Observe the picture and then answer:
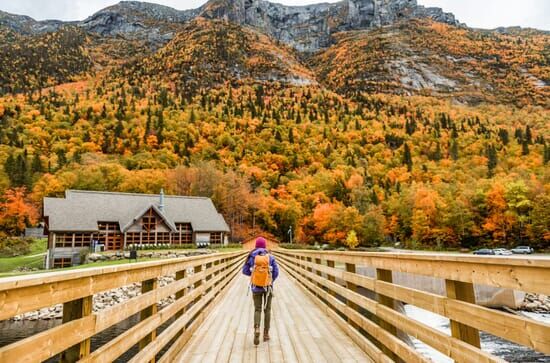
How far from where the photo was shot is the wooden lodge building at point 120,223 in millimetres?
40844

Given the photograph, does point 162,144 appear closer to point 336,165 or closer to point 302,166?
point 302,166

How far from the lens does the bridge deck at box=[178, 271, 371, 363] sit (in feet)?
17.2

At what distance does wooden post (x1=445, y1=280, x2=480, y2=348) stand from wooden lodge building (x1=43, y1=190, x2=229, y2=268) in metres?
43.9

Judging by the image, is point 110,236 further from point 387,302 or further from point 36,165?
point 387,302

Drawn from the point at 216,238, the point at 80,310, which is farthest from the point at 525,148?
the point at 80,310

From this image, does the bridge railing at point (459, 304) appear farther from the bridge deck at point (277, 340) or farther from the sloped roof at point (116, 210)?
the sloped roof at point (116, 210)

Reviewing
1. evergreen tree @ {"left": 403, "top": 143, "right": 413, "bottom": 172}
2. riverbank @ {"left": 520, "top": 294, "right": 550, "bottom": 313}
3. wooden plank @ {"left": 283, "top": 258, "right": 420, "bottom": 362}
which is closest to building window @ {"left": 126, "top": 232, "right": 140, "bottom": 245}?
riverbank @ {"left": 520, "top": 294, "right": 550, "bottom": 313}

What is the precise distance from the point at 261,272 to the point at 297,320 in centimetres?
197

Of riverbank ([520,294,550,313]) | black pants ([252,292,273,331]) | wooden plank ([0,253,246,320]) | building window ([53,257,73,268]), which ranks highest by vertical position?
wooden plank ([0,253,246,320])

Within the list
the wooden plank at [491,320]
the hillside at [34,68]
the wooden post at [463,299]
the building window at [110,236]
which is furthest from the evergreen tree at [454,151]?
the hillside at [34,68]

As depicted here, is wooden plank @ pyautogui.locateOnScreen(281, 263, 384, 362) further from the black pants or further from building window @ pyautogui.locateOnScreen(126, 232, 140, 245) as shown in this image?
building window @ pyautogui.locateOnScreen(126, 232, 140, 245)

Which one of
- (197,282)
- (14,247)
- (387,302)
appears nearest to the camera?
(387,302)

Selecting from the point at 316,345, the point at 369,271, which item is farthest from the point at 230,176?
the point at 316,345

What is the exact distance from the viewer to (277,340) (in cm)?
634
